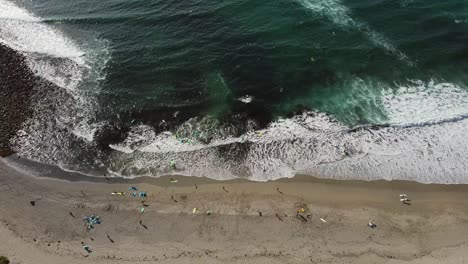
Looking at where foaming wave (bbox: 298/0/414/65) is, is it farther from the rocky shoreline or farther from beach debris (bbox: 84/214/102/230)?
the rocky shoreline

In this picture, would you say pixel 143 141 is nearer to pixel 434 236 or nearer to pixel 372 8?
pixel 434 236

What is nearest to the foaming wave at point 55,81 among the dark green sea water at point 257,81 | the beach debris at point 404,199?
the dark green sea water at point 257,81

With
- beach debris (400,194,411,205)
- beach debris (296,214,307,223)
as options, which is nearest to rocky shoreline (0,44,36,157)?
beach debris (296,214,307,223)

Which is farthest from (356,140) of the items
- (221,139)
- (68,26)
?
(68,26)

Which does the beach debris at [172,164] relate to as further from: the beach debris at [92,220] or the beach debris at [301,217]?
the beach debris at [301,217]

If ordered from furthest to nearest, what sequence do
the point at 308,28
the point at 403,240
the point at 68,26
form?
1. the point at 68,26
2. the point at 308,28
3. the point at 403,240

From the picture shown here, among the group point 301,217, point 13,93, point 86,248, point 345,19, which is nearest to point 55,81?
point 13,93
